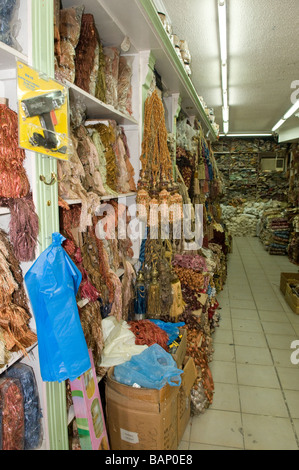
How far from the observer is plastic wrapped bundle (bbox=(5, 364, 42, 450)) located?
59.1 inches

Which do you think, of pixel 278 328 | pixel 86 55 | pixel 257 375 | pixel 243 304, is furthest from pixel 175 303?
pixel 243 304

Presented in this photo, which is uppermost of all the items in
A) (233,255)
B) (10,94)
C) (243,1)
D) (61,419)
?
(243,1)

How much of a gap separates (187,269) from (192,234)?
73 centimetres

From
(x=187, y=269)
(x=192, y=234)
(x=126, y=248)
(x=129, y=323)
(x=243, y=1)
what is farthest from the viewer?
(x=192, y=234)

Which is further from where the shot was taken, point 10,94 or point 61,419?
point 61,419

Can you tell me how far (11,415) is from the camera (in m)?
1.42

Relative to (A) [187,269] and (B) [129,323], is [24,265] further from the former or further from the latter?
(A) [187,269]

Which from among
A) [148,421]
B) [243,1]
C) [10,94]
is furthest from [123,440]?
[243,1]

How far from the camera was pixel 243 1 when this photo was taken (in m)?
3.21

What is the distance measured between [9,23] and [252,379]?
11.6 ft

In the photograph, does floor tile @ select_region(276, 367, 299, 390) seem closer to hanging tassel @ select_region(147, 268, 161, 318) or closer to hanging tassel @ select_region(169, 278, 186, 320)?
hanging tassel @ select_region(169, 278, 186, 320)

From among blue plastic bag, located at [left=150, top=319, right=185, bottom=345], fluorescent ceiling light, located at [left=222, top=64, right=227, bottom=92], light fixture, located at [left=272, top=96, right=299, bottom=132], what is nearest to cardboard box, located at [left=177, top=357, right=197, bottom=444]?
blue plastic bag, located at [left=150, top=319, right=185, bottom=345]

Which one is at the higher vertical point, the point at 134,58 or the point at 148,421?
the point at 134,58

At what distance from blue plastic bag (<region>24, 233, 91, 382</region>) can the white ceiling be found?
305 centimetres
